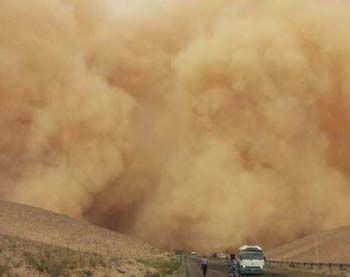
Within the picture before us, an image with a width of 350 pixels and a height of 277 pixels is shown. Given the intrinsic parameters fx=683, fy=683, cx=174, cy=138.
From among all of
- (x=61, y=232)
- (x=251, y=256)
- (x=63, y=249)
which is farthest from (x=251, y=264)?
(x=61, y=232)

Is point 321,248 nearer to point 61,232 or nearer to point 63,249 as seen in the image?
point 61,232

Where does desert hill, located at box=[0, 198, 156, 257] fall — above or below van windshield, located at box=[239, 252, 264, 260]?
above

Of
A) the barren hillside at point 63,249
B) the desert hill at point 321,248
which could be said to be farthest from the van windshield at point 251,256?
the desert hill at point 321,248

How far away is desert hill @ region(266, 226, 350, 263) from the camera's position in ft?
247

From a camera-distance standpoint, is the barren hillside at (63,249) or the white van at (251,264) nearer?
the barren hillside at (63,249)

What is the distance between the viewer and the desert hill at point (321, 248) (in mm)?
75375

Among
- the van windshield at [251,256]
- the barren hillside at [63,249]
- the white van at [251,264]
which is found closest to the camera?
the barren hillside at [63,249]

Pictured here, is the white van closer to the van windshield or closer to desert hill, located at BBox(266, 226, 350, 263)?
the van windshield

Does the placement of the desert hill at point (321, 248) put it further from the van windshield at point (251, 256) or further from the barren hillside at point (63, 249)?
the van windshield at point (251, 256)

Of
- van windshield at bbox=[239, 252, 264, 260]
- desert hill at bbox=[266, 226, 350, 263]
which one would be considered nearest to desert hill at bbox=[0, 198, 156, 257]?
van windshield at bbox=[239, 252, 264, 260]

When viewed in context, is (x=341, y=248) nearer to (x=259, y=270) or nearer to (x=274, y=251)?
(x=274, y=251)

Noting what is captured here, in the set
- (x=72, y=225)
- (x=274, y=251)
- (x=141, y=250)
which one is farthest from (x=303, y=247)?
(x=72, y=225)

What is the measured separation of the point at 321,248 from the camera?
79.5 meters

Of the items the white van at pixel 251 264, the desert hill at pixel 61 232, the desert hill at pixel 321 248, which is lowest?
the white van at pixel 251 264
